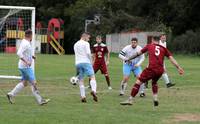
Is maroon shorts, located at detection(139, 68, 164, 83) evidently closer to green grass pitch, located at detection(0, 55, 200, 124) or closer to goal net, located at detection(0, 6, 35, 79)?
green grass pitch, located at detection(0, 55, 200, 124)

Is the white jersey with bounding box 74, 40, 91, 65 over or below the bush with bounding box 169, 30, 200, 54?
over

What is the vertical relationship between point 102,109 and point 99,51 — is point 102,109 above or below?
below

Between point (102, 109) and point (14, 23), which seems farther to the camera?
point (14, 23)

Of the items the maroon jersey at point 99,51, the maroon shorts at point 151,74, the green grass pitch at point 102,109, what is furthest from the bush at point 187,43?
the maroon shorts at point 151,74

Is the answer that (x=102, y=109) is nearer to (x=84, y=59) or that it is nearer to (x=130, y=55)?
(x=84, y=59)

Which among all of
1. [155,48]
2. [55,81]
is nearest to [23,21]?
[55,81]

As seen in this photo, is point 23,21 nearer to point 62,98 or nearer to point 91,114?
point 62,98

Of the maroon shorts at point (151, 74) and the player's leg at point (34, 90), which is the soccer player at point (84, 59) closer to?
the player's leg at point (34, 90)

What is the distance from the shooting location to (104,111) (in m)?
14.0

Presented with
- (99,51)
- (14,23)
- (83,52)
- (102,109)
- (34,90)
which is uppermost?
(14,23)

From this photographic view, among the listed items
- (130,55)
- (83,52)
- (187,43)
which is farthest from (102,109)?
(187,43)

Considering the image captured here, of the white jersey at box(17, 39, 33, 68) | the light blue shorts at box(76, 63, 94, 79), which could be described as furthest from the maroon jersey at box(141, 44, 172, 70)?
the white jersey at box(17, 39, 33, 68)

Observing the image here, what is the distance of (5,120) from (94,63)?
32.0 feet

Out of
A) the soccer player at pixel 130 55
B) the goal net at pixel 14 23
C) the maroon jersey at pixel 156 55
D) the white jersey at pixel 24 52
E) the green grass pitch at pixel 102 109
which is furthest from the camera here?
the goal net at pixel 14 23
